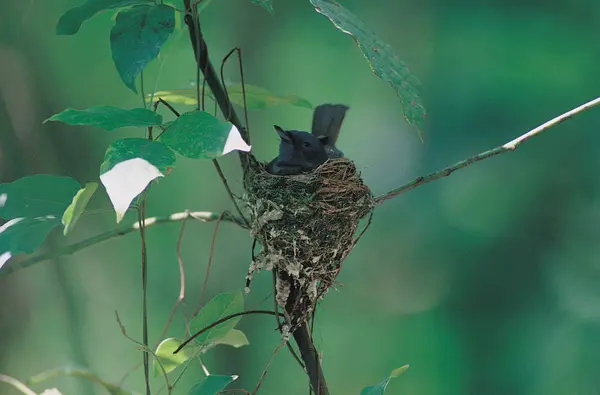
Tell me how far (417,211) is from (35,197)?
126 inches

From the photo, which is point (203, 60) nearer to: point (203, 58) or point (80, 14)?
point (203, 58)

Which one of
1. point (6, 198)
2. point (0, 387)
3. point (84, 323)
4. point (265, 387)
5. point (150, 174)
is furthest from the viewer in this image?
point (265, 387)

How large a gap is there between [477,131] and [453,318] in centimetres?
119

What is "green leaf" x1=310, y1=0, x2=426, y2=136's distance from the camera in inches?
38.2

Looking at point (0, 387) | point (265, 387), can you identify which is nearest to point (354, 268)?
point (265, 387)

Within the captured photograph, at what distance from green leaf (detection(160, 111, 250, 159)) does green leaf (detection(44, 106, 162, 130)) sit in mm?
63

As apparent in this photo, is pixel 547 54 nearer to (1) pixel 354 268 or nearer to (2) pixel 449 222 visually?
(2) pixel 449 222

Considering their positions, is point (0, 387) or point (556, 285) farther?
point (556, 285)

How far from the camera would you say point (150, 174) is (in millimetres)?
687

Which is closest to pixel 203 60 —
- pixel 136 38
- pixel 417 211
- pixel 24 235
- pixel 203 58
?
pixel 203 58

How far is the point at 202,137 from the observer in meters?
0.75

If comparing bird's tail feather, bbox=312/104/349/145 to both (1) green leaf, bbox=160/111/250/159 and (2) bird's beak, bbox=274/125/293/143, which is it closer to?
(2) bird's beak, bbox=274/125/293/143

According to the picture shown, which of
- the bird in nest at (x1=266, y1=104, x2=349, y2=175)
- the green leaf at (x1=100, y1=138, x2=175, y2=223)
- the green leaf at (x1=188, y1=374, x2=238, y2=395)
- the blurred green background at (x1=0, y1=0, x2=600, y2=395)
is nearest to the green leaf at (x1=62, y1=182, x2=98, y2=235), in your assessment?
the green leaf at (x1=100, y1=138, x2=175, y2=223)

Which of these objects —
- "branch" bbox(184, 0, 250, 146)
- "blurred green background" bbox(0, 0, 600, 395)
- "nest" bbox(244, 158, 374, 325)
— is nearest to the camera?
"branch" bbox(184, 0, 250, 146)
